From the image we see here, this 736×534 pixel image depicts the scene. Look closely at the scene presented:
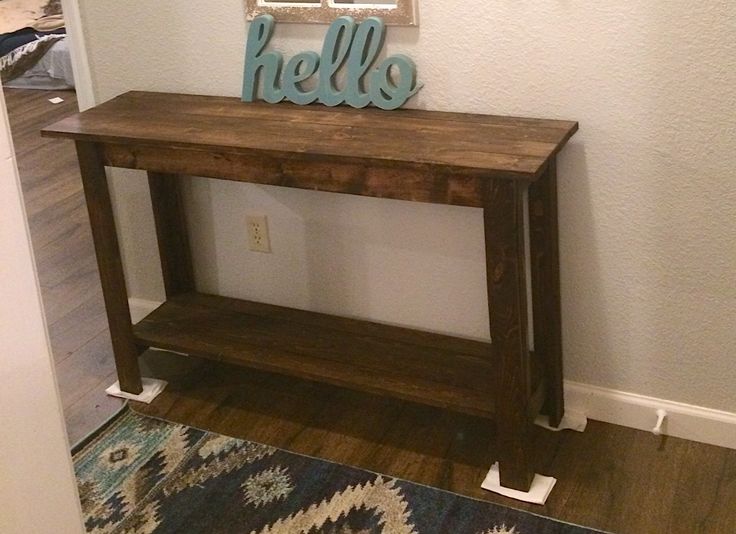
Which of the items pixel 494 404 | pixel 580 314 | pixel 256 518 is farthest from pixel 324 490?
pixel 580 314

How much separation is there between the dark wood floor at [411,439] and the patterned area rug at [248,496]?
49 mm

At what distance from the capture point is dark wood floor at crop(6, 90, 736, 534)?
77.2 inches

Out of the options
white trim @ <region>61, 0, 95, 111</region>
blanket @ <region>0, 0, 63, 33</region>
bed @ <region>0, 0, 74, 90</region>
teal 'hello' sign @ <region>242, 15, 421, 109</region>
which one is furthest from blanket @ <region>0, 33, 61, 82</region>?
teal 'hello' sign @ <region>242, 15, 421, 109</region>

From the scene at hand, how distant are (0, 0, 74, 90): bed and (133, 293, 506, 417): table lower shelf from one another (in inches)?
135

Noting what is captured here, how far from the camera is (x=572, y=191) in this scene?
205 centimetres

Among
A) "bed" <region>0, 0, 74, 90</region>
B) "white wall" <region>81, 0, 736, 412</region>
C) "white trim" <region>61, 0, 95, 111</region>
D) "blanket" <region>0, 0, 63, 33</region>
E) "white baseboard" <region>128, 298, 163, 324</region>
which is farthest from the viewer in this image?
"blanket" <region>0, 0, 63, 33</region>

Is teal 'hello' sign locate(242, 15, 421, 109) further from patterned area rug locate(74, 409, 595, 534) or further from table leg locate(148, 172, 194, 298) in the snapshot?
patterned area rug locate(74, 409, 595, 534)

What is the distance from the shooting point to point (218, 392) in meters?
2.46

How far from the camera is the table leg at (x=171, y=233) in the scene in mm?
2482

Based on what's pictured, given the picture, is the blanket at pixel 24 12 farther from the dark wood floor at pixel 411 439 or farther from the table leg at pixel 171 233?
the table leg at pixel 171 233

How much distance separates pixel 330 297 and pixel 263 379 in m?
0.30

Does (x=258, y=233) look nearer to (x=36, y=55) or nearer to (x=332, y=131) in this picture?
(x=332, y=131)

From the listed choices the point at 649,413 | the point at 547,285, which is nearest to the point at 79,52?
the point at 547,285

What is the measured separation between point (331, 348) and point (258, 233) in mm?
419
